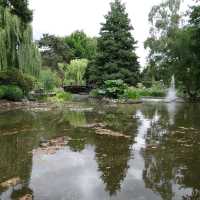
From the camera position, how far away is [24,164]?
559 cm

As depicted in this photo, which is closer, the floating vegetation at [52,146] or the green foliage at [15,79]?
the floating vegetation at [52,146]

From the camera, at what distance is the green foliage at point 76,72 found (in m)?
41.1

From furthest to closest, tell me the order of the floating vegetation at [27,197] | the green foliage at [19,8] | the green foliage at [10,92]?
the green foliage at [19,8] < the green foliage at [10,92] < the floating vegetation at [27,197]

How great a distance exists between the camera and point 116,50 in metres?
28.6

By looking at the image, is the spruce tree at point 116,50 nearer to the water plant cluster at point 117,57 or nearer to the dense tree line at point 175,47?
the water plant cluster at point 117,57

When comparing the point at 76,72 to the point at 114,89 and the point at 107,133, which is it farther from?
the point at 107,133

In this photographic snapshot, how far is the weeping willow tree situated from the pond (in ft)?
33.1

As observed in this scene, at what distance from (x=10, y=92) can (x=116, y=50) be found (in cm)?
1362

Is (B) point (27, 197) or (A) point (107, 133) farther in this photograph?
(A) point (107, 133)

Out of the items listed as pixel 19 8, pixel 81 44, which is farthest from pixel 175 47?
pixel 81 44

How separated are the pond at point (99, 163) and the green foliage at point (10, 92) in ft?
26.6

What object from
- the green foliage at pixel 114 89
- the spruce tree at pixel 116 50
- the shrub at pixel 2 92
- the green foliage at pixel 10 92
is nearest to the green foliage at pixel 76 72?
the spruce tree at pixel 116 50

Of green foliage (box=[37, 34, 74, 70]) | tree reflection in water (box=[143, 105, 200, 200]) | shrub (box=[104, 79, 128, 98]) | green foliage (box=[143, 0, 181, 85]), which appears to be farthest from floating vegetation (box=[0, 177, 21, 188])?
green foliage (box=[37, 34, 74, 70])

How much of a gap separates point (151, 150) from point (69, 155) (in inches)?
75.8
